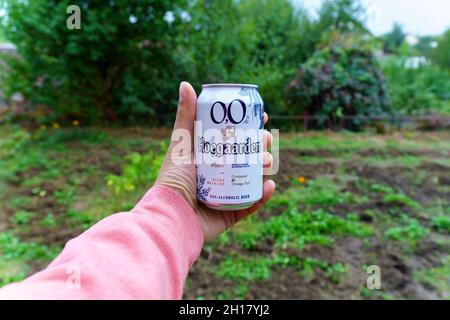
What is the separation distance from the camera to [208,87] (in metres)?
0.90

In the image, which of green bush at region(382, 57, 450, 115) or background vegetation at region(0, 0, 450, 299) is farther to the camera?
green bush at region(382, 57, 450, 115)

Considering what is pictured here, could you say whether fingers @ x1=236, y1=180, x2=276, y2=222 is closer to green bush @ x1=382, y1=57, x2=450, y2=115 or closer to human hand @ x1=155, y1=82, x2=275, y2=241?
human hand @ x1=155, y1=82, x2=275, y2=241

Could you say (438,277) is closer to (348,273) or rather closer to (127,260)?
(348,273)

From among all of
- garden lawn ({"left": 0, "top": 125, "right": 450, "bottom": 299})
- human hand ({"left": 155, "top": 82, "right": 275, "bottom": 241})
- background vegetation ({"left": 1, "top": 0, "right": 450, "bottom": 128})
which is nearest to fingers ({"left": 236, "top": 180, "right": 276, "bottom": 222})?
human hand ({"left": 155, "top": 82, "right": 275, "bottom": 241})

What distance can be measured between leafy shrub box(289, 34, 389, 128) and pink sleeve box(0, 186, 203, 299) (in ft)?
11.4

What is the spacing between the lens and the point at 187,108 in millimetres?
971

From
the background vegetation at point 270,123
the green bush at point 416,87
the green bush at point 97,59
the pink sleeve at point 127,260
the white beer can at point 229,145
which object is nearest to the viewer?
the pink sleeve at point 127,260

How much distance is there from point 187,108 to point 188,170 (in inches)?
6.1

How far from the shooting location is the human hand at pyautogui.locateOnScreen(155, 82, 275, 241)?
3.08ft

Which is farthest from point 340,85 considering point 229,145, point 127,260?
point 127,260

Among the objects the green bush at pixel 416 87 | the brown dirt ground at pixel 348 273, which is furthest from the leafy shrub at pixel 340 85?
the brown dirt ground at pixel 348 273

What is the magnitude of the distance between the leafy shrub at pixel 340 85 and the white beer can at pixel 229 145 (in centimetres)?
335

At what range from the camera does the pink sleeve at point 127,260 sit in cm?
56

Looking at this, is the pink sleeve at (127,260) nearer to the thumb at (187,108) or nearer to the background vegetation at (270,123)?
the thumb at (187,108)
